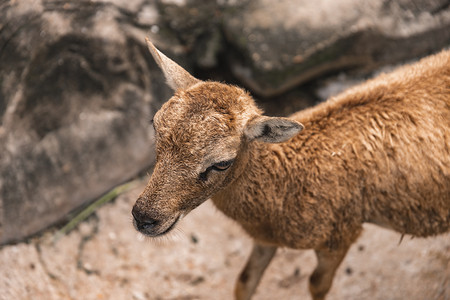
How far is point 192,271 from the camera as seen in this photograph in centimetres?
769

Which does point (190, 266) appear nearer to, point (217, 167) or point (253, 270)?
point (253, 270)

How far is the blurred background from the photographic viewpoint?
7.21 metres

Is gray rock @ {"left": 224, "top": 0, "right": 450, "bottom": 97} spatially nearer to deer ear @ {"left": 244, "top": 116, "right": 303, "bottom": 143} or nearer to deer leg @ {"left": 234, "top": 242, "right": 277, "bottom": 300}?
deer leg @ {"left": 234, "top": 242, "right": 277, "bottom": 300}

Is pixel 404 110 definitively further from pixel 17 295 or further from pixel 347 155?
pixel 17 295

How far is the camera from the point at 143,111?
27.9 feet

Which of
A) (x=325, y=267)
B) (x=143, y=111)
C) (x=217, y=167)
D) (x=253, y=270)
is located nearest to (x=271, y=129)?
(x=217, y=167)

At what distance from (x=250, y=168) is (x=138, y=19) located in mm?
4179

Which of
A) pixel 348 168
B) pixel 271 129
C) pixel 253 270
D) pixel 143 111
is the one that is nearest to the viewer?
pixel 271 129

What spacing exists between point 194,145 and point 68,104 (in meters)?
4.02

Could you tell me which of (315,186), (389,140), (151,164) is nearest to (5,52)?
(151,164)

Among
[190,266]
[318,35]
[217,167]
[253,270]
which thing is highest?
[217,167]

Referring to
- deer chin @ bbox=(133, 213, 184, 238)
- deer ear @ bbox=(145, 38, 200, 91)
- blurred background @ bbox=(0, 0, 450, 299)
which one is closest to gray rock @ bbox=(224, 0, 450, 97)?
blurred background @ bbox=(0, 0, 450, 299)

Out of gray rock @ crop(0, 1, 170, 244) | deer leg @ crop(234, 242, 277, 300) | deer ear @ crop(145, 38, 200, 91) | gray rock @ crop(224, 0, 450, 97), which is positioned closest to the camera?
deer ear @ crop(145, 38, 200, 91)

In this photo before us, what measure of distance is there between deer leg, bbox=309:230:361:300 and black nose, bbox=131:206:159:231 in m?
2.31
